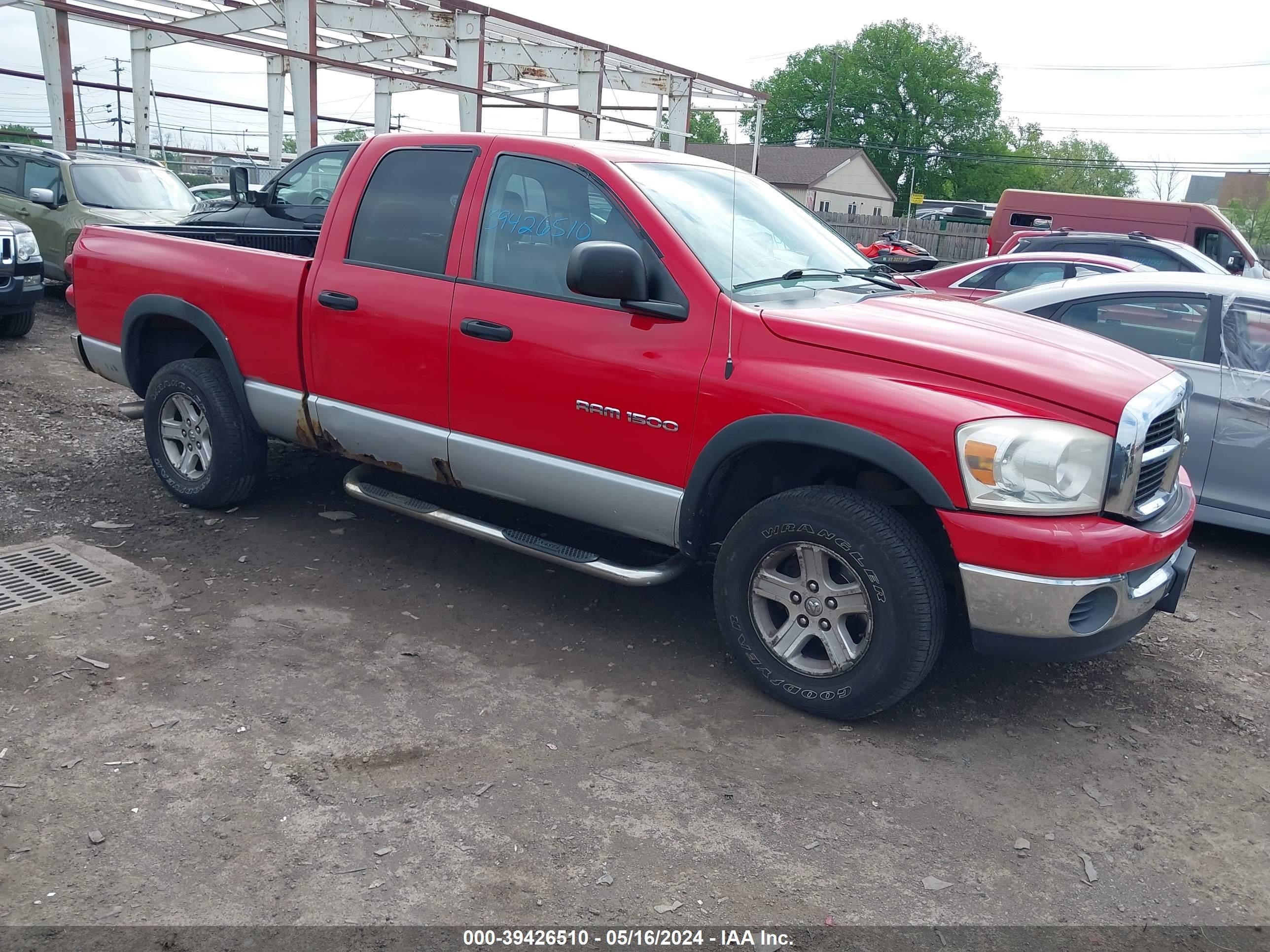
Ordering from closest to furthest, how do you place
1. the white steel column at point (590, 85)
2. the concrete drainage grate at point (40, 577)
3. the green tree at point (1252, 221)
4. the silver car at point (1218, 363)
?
the concrete drainage grate at point (40, 577)
the silver car at point (1218, 363)
the white steel column at point (590, 85)
the green tree at point (1252, 221)

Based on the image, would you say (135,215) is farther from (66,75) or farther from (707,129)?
(707,129)

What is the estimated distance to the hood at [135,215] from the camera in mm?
11609

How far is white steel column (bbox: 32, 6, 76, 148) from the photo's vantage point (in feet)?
59.4

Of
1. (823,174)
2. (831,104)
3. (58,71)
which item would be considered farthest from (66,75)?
(831,104)

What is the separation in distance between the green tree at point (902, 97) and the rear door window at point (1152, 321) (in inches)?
2485

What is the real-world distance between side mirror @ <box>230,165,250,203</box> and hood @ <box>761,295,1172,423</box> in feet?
27.6

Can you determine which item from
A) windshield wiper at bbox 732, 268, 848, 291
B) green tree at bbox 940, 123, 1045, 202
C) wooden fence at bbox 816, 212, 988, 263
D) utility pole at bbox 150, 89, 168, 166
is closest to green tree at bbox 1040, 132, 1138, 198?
green tree at bbox 940, 123, 1045, 202

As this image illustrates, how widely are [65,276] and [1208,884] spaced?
12.4m

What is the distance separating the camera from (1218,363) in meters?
5.79

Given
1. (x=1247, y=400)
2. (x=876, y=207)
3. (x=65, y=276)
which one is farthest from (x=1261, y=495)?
(x=876, y=207)

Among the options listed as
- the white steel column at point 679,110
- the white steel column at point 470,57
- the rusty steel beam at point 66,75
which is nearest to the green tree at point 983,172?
the white steel column at point 679,110

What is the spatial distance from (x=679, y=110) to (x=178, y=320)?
71.7ft

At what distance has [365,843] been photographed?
3004 mm

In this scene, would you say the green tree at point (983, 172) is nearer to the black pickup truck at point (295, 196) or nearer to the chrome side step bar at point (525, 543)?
the black pickup truck at point (295, 196)
